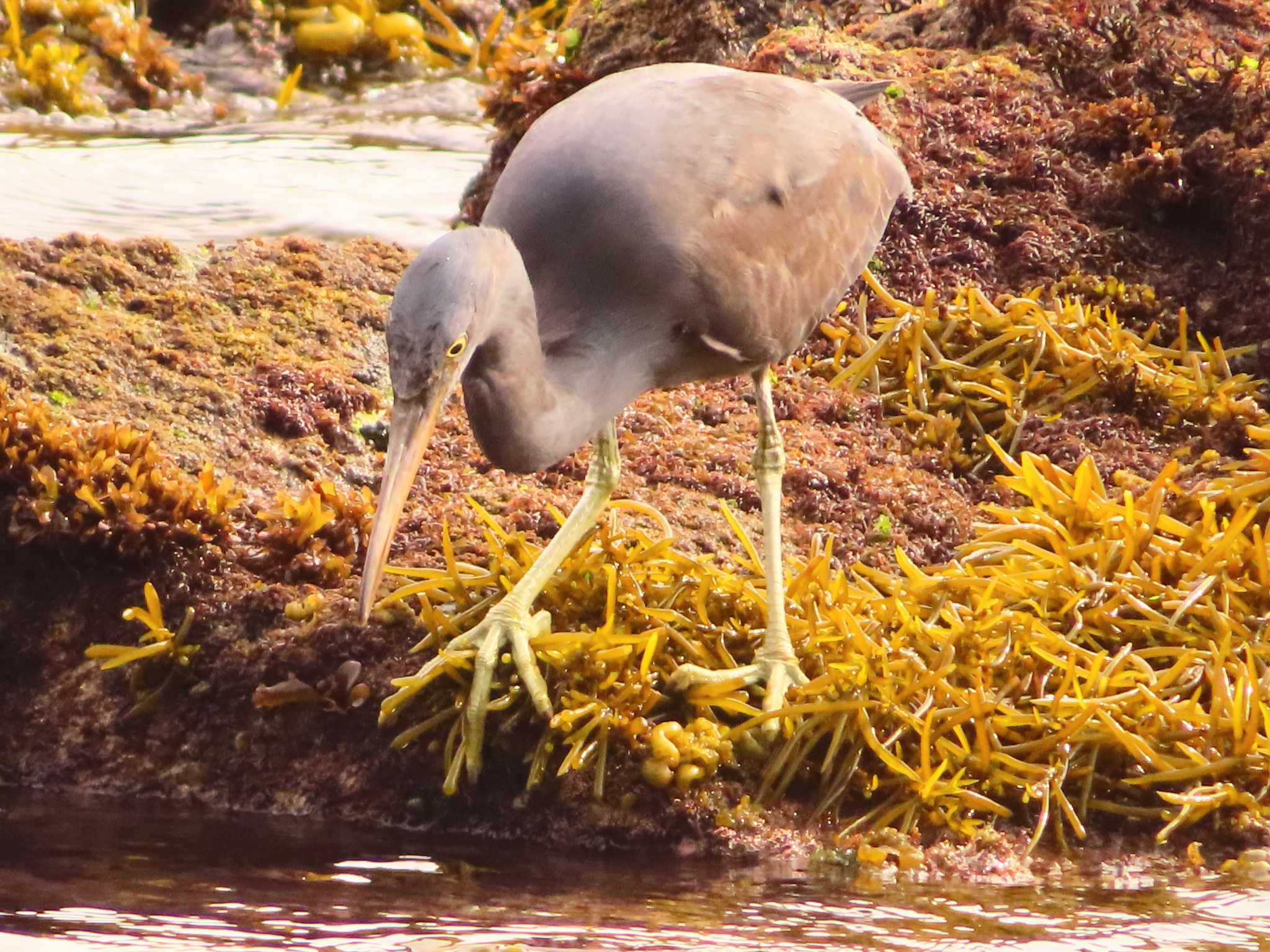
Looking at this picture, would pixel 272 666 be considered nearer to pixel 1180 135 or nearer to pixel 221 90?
pixel 1180 135

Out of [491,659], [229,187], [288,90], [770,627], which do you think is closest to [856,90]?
[770,627]

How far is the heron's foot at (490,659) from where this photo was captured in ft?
10.9

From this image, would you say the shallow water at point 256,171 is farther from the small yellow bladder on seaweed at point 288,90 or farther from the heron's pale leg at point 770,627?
the heron's pale leg at point 770,627

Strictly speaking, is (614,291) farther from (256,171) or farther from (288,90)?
(288,90)

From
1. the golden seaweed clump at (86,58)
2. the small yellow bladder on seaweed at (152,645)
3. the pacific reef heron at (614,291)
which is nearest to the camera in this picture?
the pacific reef heron at (614,291)

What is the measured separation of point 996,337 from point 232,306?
2.25 meters

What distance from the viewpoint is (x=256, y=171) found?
7.39 metres

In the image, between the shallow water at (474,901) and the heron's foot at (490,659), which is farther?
the heron's foot at (490,659)

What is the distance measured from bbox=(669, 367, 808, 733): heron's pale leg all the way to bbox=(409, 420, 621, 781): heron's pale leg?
0.97 feet

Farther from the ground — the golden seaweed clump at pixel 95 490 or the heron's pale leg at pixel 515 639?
the golden seaweed clump at pixel 95 490

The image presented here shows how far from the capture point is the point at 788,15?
20.5ft

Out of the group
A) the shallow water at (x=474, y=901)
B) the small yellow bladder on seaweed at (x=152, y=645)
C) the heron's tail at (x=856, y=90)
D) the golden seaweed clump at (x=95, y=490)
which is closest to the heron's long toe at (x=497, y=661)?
the shallow water at (x=474, y=901)

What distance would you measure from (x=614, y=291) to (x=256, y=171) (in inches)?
173

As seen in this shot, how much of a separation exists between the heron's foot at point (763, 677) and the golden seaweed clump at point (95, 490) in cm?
112
